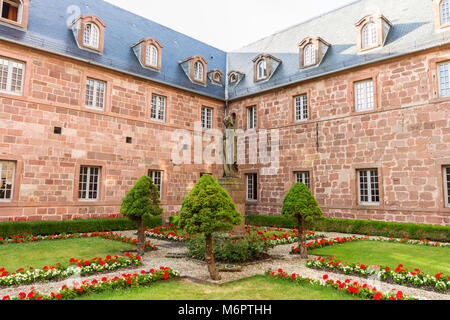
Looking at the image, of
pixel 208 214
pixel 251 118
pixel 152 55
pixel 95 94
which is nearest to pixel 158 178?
pixel 95 94

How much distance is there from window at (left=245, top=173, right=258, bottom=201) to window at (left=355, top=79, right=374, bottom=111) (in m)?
6.64

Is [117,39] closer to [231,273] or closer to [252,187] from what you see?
[252,187]

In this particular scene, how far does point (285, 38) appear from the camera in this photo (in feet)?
64.1

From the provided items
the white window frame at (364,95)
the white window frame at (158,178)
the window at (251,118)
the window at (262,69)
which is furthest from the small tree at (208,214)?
the window at (262,69)

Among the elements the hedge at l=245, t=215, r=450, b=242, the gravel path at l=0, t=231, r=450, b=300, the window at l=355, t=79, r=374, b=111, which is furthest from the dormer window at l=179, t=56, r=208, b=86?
the gravel path at l=0, t=231, r=450, b=300

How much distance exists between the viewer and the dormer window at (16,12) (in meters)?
12.5

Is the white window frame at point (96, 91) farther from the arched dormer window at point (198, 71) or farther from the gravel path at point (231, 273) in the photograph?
the gravel path at point (231, 273)

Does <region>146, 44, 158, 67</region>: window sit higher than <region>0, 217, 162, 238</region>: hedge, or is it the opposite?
<region>146, 44, 158, 67</region>: window

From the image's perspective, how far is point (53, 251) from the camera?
334 inches

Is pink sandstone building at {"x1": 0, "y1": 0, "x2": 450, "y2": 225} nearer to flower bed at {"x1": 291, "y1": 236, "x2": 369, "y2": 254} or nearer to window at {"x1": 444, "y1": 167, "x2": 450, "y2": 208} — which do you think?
window at {"x1": 444, "y1": 167, "x2": 450, "y2": 208}

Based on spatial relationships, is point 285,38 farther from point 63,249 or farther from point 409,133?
point 63,249

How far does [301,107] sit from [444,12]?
676 cm

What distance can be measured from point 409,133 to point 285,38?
33.7 ft

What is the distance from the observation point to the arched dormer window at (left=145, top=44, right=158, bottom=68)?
54.2 ft
